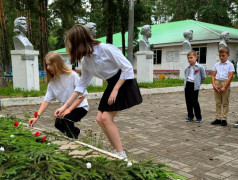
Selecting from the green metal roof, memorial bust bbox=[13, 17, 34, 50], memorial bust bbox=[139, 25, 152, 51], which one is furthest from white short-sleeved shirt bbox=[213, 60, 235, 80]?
the green metal roof

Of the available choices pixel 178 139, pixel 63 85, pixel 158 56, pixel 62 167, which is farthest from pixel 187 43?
pixel 62 167

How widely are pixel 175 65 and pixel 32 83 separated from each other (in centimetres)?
1538

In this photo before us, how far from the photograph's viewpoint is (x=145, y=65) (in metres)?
13.2

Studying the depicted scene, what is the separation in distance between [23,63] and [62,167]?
7.97m

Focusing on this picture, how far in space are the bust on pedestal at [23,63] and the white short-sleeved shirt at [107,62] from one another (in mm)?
7125

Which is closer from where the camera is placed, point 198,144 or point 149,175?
point 149,175

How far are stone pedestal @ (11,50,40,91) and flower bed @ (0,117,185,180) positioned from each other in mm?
7206

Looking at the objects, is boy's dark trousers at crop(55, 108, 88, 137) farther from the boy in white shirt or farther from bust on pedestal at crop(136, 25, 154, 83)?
bust on pedestal at crop(136, 25, 154, 83)

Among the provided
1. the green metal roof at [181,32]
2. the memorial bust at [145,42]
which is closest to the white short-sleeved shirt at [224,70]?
the memorial bust at [145,42]

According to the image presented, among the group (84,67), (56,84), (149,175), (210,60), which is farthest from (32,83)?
(210,60)

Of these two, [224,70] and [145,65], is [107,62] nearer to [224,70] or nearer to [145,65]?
[224,70]

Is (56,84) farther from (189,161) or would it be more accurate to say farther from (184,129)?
(184,129)

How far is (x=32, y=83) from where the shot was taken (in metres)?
9.49

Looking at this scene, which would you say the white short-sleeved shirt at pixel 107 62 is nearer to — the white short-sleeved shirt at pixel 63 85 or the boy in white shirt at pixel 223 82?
the white short-sleeved shirt at pixel 63 85
